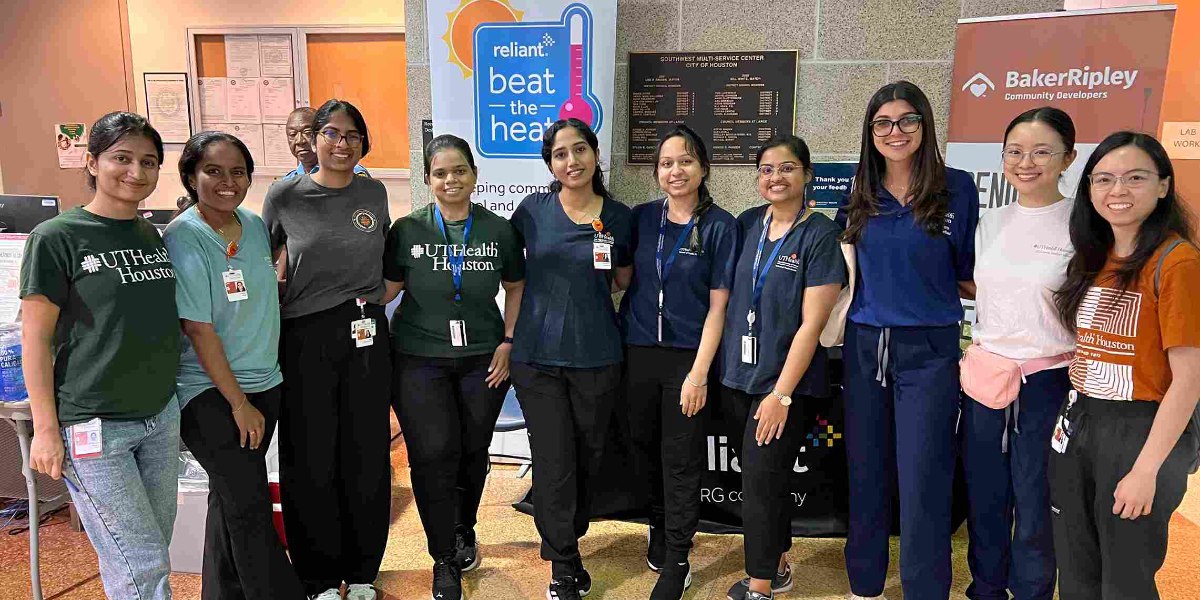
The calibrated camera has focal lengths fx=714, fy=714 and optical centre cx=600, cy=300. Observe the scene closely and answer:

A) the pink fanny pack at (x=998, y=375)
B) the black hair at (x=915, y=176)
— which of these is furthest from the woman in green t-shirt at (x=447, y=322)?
the pink fanny pack at (x=998, y=375)

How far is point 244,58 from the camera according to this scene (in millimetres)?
5238

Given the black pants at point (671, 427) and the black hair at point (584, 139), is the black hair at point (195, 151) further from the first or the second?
the black pants at point (671, 427)

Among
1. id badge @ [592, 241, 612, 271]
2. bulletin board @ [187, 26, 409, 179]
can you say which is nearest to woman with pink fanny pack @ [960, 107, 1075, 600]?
id badge @ [592, 241, 612, 271]

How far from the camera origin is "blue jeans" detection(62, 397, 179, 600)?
69.1 inches

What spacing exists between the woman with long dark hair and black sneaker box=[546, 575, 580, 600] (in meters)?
1.53

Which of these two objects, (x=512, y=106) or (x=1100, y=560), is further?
(x=512, y=106)

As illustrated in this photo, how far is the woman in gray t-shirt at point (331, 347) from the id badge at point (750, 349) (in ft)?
3.85

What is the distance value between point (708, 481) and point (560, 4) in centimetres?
215

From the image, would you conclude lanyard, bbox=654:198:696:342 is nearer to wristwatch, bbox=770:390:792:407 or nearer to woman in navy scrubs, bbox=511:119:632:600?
woman in navy scrubs, bbox=511:119:632:600

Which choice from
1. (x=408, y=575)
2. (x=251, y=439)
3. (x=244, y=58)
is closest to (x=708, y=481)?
(x=408, y=575)

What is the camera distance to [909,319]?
7.06 feet

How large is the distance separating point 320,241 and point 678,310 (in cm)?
115

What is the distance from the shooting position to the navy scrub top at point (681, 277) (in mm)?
2346

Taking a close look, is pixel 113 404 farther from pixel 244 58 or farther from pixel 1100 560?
pixel 244 58
